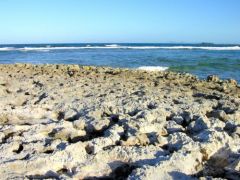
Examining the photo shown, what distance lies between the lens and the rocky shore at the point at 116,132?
387 centimetres

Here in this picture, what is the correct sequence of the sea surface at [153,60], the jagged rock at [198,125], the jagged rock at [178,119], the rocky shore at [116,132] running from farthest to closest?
1. the sea surface at [153,60]
2. the jagged rock at [178,119]
3. the jagged rock at [198,125]
4. the rocky shore at [116,132]

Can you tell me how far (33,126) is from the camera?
5.05 m

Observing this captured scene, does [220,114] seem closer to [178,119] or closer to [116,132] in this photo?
[178,119]

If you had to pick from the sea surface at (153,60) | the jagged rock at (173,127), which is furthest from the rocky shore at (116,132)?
the sea surface at (153,60)

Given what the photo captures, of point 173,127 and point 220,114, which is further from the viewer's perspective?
point 220,114

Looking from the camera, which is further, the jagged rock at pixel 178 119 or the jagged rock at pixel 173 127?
the jagged rock at pixel 178 119

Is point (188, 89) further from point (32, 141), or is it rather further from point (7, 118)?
point (32, 141)

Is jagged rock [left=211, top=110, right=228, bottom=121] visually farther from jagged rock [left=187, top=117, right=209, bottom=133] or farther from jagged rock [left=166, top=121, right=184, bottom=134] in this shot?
jagged rock [left=166, top=121, right=184, bottom=134]

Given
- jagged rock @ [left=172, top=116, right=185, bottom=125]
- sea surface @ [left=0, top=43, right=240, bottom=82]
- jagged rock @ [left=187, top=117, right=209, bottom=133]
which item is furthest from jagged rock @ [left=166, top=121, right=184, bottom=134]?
sea surface @ [left=0, top=43, right=240, bottom=82]

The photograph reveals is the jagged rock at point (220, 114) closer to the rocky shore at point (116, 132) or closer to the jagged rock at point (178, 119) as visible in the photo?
the rocky shore at point (116, 132)

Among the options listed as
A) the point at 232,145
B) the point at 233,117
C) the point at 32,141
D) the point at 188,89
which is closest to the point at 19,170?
the point at 32,141

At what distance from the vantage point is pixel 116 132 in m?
4.75

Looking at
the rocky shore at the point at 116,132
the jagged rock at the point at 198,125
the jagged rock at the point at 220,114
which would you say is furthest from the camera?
the jagged rock at the point at 220,114

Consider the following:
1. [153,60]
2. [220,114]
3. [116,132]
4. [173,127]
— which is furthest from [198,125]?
[153,60]
